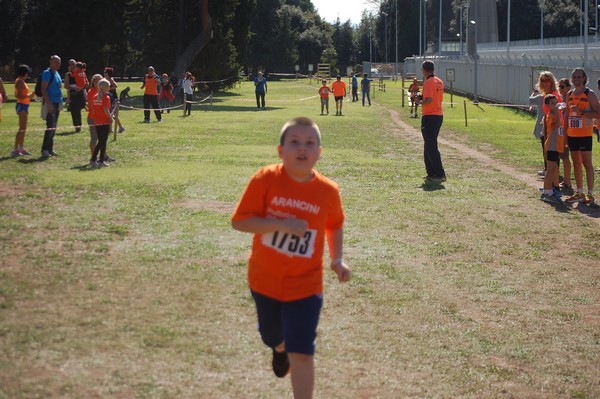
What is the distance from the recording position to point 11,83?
67750 millimetres

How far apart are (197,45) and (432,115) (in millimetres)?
40878

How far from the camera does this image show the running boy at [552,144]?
1484 cm

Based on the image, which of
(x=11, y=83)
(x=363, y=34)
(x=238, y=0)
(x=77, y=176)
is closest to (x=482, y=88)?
(x=238, y=0)

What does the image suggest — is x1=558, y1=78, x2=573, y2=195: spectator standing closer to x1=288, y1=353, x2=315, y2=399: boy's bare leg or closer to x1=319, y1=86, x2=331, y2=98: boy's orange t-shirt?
x1=288, y1=353, x2=315, y2=399: boy's bare leg

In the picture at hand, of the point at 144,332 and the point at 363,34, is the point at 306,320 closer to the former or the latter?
the point at 144,332

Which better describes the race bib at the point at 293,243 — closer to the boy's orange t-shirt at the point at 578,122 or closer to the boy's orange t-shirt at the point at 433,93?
the boy's orange t-shirt at the point at 578,122

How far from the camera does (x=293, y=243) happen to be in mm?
5012

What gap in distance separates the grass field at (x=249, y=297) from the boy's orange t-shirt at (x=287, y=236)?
115cm

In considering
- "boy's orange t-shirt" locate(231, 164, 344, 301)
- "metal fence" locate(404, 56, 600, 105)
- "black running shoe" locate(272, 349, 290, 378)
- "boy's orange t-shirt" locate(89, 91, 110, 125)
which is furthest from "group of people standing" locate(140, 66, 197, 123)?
"boy's orange t-shirt" locate(231, 164, 344, 301)

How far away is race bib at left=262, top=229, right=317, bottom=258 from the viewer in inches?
197

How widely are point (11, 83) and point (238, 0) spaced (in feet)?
63.9

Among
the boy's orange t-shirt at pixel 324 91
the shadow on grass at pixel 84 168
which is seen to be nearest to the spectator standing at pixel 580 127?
the shadow on grass at pixel 84 168

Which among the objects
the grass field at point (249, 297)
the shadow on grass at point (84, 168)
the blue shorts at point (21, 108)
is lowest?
the grass field at point (249, 297)

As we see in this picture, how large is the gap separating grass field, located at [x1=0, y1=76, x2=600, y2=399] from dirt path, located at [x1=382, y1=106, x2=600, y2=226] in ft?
0.36
